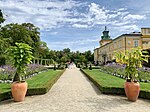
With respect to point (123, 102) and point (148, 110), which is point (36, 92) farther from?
→ point (148, 110)

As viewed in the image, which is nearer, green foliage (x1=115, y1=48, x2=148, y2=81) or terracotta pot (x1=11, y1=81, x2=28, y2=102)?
terracotta pot (x1=11, y1=81, x2=28, y2=102)

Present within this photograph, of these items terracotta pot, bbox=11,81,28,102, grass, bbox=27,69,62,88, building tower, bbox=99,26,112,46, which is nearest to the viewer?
terracotta pot, bbox=11,81,28,102

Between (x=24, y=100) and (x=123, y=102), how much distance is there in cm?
420

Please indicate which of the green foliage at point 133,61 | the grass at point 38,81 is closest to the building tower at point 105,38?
the grass at point 38,81

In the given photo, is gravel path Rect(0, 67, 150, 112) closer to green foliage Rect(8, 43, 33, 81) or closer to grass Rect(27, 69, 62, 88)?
green foliage Rect(8, 43, 33, 81)

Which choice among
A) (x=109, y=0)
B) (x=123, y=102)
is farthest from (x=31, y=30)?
(x=123, y=102)

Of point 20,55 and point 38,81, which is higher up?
point 20,55

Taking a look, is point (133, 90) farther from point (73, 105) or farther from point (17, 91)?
point (17, 91)

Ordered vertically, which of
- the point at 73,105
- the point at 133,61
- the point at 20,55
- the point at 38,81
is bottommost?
the point at 73,105

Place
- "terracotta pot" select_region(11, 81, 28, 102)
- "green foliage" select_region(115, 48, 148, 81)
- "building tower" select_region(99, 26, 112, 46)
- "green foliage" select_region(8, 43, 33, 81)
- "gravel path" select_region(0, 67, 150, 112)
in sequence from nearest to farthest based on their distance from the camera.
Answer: "gravel path" select_region(0, 67, 150, 112) → "terracotta pot" select_region(11, 81, 28, 102) → "green foliage" select_region(8, 43, 33, 81) → "green foliage" select_region(115, 48, 148, 81) → "building tower" select_region(99, 26, 112, 46)

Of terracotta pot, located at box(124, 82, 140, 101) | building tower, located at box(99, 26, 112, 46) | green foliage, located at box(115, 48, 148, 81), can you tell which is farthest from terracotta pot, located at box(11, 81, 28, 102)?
building tower, located at box(99, 26, 112, 46)

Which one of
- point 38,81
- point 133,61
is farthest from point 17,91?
point 38,81

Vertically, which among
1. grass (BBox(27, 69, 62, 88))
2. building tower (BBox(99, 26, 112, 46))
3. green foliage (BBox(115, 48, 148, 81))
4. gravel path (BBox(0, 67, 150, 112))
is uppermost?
building tower (BBox(99, 26, 112, 46))

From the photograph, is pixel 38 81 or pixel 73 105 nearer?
pixel 73 105
